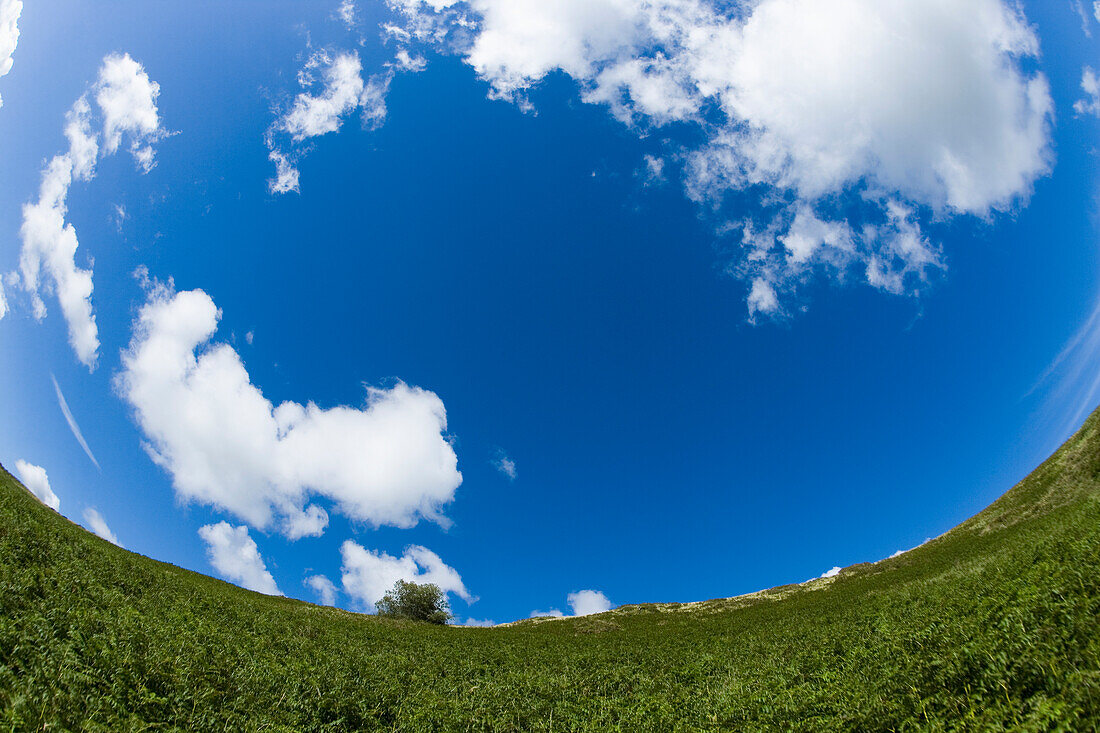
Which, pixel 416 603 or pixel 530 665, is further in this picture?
pixel 416 603

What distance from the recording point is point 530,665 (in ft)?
103

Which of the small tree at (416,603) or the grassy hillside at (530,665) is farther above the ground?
the small tree at (416,603)

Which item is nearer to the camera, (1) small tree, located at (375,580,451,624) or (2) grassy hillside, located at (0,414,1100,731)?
(2) grassy hillside, located at (0,414,1100,731)

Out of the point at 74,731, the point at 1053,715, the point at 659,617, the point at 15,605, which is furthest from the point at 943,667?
the point at 659,617

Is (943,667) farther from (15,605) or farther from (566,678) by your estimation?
(15,605)

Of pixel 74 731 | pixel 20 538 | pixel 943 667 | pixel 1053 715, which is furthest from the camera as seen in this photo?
pixel 20 538

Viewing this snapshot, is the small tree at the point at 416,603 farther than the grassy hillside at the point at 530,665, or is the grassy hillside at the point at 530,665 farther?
the small tree at the point at 416,603

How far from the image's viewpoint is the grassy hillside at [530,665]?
12.3 m

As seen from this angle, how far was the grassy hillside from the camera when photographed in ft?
40.4

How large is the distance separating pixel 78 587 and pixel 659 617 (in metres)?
62.8

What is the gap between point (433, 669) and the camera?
2933 centimetres

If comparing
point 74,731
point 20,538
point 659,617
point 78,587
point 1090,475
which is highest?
point 1090,475

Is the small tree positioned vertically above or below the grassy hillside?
above

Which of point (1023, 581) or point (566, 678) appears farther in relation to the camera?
point (566, 678)
